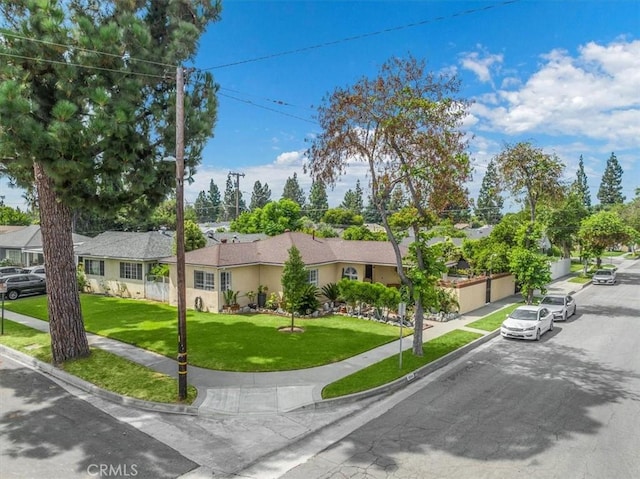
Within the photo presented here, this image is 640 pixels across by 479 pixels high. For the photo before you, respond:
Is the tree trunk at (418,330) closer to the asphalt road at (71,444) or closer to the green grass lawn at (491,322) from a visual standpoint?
the green grass lawn at (491,322)

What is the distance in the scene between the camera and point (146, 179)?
13.6 meters

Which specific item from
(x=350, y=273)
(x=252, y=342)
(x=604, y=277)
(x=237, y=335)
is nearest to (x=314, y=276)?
(x=350, y=273)

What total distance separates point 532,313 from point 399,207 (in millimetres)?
9187

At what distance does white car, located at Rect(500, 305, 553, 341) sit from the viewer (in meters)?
19.0

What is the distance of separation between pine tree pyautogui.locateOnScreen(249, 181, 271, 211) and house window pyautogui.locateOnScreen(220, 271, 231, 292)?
4324 inches

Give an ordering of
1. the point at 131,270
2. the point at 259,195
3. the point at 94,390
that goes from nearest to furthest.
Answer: the point at 94,390 < the point at 131,270 < the point at 259,195

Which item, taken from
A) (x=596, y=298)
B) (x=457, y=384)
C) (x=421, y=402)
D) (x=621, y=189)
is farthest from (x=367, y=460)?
(x=621, y=189)

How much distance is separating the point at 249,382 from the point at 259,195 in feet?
405

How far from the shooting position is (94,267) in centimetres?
3103

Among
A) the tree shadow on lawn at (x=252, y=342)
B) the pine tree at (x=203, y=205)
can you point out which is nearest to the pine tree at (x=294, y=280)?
the tree shadow on lawn at (x=252, y=342)

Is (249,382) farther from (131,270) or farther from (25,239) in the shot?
(25,239)

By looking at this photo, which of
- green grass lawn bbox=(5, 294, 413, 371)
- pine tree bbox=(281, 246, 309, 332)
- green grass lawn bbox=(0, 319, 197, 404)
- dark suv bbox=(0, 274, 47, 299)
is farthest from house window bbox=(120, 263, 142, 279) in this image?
pine tree bbox=(281, 246, 309, 332)

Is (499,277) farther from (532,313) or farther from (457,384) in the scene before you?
(457,384)

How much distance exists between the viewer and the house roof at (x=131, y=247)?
2892 cm
